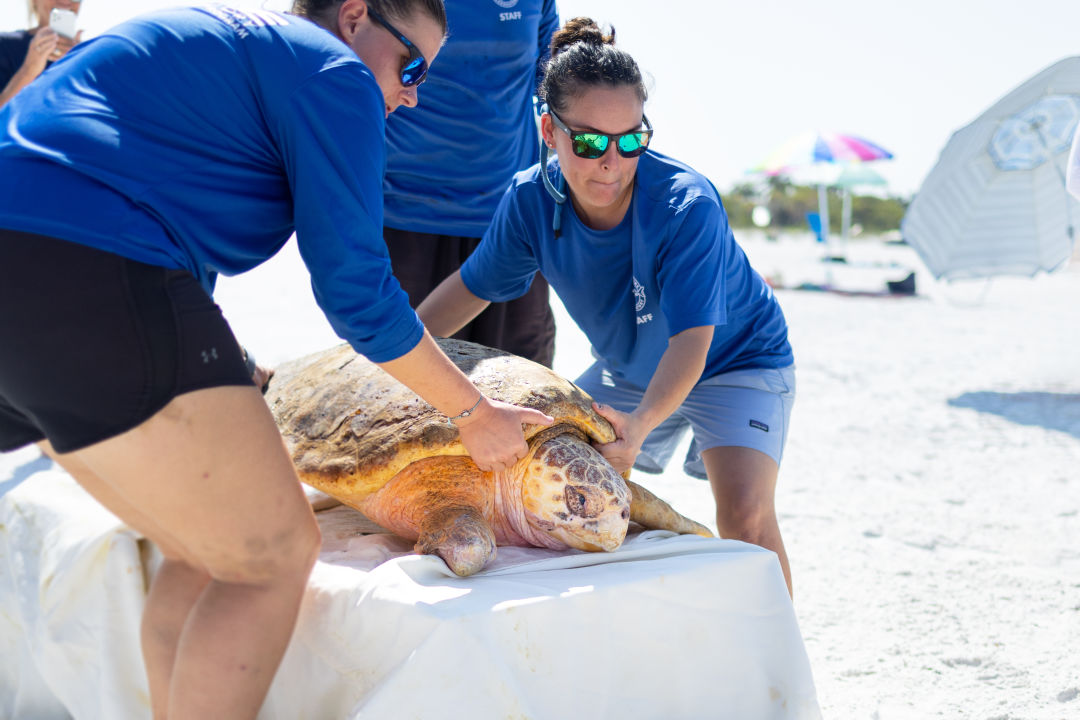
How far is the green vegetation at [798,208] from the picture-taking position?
108 ft

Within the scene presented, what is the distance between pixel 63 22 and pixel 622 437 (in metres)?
2.99

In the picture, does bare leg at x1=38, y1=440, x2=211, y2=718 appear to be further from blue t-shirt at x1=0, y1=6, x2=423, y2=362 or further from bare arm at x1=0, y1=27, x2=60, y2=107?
bare arm at x1=0, y1=27, x2=60, y2=107

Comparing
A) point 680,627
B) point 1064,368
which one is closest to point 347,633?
point 680,627

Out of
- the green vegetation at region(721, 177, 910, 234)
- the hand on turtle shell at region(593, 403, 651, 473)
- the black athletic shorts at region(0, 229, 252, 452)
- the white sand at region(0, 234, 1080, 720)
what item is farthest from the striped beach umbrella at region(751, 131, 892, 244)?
the green vegetation at region(721, 177, 910, 234)

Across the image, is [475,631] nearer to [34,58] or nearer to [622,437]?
[622,437]

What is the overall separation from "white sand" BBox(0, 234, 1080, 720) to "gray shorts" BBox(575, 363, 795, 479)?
71cm

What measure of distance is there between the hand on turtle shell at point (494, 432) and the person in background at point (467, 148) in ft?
4.15

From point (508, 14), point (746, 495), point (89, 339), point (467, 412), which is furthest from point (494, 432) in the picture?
point (508, 14)

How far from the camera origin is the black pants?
2.76 metres

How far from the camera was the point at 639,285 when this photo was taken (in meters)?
2.12

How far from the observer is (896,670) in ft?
7.63

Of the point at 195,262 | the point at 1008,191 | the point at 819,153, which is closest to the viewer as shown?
the point at 195,262

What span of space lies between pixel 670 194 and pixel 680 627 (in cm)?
101

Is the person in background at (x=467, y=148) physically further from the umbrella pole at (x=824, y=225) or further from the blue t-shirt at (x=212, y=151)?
the umbrella pole at (x=824, y=225)
